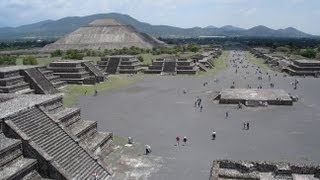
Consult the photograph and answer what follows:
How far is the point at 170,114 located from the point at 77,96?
1582 centimetres

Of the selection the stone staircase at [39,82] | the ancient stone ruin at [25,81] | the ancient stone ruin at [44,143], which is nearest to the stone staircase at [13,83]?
the ancient stone ruin at [25,81]

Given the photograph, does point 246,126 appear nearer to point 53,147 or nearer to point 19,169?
point 53,147

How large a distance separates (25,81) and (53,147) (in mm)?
31049

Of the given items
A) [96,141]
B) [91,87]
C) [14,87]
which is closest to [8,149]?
[96,141]

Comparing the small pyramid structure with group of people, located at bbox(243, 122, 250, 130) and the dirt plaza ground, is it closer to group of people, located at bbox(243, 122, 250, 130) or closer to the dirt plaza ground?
the dirt plaza ground

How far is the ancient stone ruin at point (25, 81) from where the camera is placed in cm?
4562

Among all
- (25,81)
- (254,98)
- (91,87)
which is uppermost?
(25,81)

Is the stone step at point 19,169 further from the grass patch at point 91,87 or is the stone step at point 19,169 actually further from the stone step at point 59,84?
the stone step at point 59,84

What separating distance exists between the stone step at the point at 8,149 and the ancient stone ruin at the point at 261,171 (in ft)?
30.6

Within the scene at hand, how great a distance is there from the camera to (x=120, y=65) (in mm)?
81688

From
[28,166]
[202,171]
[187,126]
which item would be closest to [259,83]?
[187,126]

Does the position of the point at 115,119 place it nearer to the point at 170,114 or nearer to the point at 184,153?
the point at 170,114

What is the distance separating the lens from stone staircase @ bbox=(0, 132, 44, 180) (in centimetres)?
1797

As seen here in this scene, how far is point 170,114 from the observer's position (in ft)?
134
